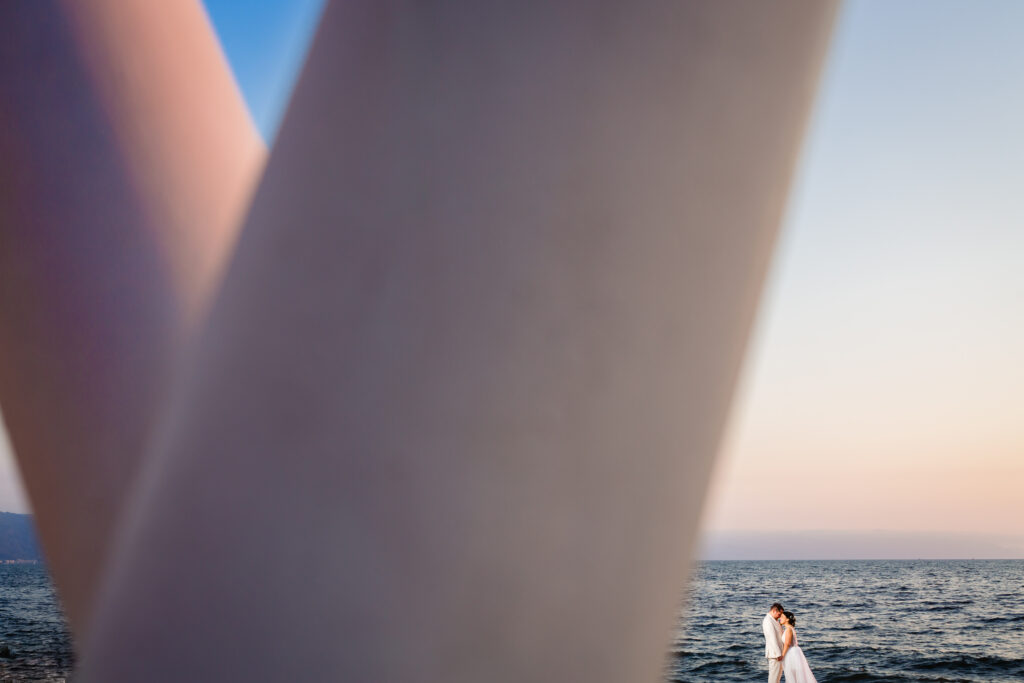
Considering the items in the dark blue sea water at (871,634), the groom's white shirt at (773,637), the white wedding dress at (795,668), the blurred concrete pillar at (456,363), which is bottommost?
the dark blue sea water at (871,634)

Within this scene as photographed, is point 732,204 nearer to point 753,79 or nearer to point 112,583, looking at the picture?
point 753,79

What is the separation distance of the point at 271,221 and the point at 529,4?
0.47 meters

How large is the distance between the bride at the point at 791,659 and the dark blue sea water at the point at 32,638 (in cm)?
981

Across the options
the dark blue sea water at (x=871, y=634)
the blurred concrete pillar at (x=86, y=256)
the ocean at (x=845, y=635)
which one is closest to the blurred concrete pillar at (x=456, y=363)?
the blurred concrete pillar at (x=86, y=256)

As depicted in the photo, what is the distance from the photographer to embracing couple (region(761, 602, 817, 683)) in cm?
1120

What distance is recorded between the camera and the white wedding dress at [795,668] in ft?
36.2

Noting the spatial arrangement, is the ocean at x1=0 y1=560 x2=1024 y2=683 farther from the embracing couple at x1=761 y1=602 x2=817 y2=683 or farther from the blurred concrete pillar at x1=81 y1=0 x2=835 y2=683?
the blurred concrete pillar at x1=81 y1=0 x2=835 y2=683

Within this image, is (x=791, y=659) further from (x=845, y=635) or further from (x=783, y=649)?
(x=845, y=635)

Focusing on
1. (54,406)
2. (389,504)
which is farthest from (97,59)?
(389,504)

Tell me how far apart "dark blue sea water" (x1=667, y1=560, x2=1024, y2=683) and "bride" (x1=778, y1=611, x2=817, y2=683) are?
25.1 feet

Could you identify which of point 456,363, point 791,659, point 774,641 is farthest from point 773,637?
point 456,363

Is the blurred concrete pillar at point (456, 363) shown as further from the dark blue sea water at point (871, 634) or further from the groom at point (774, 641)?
the dark blue sea water at point (871, 634)

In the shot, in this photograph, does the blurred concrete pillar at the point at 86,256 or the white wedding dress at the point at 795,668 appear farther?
the white wedding dress at the point at 795,668

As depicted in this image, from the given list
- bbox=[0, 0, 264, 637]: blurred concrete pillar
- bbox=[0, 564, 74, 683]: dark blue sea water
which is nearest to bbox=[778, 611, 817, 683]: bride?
bbox=[0, 564, 74, 683]: dark blue sea water
